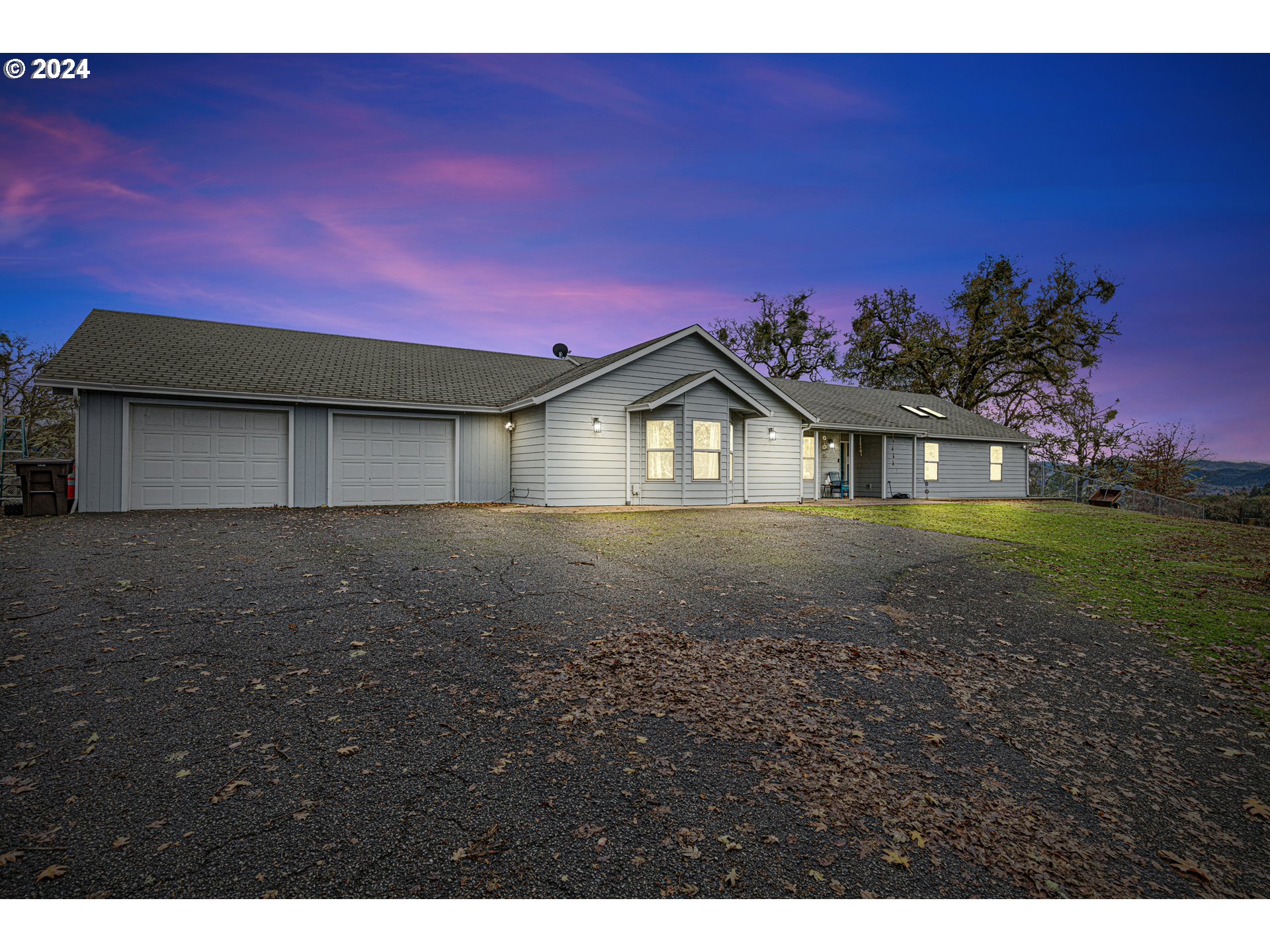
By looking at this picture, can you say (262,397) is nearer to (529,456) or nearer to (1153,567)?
(529,456)

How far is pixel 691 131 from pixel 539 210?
617 cm

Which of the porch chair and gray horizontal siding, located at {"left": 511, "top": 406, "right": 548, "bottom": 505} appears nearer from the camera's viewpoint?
gray horizontal siding, located at {"left": 511, "top": 406, "right": 548, "bottom": 505}

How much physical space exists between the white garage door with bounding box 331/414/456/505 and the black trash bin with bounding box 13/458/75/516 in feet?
16.3

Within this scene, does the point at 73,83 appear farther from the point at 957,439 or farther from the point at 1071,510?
the point at 957,439

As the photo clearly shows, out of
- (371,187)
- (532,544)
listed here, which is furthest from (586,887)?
(371,187)

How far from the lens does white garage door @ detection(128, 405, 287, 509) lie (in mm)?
12750

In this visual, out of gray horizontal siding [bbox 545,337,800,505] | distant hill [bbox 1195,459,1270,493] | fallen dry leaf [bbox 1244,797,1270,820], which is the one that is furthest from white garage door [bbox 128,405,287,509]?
distant hill [bbox 1195,459,1270,493]

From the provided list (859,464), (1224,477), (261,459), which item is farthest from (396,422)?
(1224,477)

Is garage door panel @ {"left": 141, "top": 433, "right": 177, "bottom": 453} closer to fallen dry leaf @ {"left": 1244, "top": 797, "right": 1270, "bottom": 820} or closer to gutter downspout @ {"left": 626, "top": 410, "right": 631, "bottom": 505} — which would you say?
gutter downspout @ {"left": 626, "top": 410, "right": 631, "bottom": 505}

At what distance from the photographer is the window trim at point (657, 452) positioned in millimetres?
15516

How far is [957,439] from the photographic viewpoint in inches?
957

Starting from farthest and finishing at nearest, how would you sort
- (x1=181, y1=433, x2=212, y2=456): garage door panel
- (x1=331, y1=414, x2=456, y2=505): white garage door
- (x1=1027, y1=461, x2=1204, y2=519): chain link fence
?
1. (x1=1027, y1=461, x2=1204, y2=519): chain link fence
2. (x1=331, y1=414, x2=456, y2=505): white garage door
3. (x1=181, y1=433, x2=212, y2=456): garage door panel

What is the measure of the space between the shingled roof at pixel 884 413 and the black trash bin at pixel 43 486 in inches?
797

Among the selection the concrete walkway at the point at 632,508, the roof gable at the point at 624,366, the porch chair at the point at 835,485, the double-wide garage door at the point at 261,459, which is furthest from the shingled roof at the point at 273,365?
the porch chair at the point at 835,485
